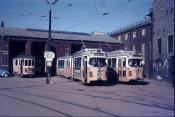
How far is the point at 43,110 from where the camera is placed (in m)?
12.2

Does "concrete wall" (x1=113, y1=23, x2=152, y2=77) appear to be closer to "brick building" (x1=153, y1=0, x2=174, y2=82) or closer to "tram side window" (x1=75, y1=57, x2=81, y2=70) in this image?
"brick building" (x1=153, y1=0, x2=174, y2=82)

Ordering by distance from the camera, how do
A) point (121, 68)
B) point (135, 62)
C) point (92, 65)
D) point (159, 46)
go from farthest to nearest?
point (159, 46)
point (121, 68)
point (135, 62)
point (92, 65)

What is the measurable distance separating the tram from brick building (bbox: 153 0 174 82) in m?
16.1

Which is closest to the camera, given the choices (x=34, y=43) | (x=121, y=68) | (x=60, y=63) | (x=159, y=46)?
(x=121, y=68)

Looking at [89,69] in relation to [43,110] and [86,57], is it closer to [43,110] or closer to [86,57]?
[86,57]

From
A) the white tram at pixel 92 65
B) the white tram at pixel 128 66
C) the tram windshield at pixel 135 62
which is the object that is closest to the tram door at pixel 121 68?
the white tram at pixel 128 66

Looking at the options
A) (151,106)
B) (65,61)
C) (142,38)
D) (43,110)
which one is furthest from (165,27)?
(43,110)

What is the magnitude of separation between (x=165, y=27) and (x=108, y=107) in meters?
24.6

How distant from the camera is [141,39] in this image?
45.5 metres

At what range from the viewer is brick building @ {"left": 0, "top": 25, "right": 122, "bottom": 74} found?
45.0 m

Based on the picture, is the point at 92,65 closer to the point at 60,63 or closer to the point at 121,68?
the point at 121,68

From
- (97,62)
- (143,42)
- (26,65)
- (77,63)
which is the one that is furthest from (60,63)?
(97,62)

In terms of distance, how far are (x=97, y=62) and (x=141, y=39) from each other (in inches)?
842

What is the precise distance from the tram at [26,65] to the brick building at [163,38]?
634 inches
